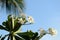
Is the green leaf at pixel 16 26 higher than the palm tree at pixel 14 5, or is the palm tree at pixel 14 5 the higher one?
the palm tree at pixel 14 5

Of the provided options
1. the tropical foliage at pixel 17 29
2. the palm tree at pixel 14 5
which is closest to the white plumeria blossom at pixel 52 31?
the tropical foliage at pixel 17 29

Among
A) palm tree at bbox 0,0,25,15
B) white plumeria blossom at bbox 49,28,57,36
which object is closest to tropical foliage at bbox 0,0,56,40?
white plumeria blossom at bbox 49,28,57,36

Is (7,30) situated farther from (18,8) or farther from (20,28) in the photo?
(18,8)

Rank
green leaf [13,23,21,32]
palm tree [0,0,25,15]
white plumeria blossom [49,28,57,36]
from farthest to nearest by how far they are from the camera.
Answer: palm tree [0,0,25,15] → green leaf [13,23,21,32] → white plumeria blossom [49,28,57,36]

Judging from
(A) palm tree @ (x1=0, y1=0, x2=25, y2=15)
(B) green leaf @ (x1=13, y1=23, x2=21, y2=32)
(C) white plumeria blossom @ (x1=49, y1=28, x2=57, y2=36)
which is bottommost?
(C) white plumeria blossom @ (x1=49, y1=28, x2=57, y2=36)

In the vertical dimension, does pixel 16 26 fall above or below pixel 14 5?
below

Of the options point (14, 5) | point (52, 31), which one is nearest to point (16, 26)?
point (52, 31)

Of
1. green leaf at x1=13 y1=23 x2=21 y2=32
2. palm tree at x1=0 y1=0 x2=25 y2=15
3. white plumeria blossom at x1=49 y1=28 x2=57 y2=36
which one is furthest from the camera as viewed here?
palm tree at x1=0 y1=0 x2=25 y2=15

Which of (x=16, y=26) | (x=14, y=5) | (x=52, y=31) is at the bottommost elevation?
(x=52, y=31)

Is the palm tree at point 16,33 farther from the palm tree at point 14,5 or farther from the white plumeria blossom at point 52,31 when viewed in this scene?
the palm tree at point 14,5

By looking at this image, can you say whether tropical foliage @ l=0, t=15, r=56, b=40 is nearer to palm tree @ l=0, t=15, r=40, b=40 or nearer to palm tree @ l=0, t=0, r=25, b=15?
palm tree @ l=0, t=15, r=40, b=40

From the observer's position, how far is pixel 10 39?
11742 mm

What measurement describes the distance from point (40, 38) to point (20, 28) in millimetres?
826

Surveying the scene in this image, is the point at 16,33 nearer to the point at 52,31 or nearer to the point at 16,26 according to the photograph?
the point at 16,26
